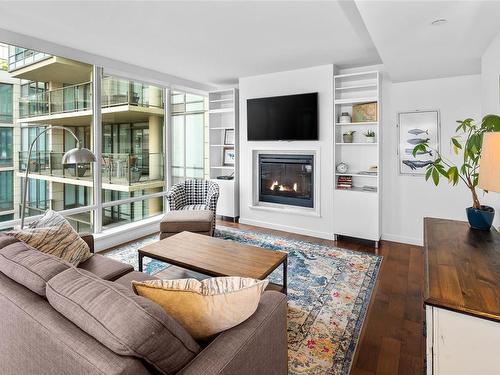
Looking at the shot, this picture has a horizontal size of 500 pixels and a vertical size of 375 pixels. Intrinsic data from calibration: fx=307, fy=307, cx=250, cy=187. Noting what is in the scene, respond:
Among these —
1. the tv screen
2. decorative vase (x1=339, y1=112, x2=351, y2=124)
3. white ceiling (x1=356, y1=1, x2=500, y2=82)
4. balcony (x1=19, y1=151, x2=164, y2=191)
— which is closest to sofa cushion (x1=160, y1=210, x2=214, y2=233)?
balcony (x1=19, y1=151, x2=164, y2=191)

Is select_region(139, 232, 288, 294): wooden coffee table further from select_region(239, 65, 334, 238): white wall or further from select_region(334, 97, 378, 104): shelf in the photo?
select_region(334, 97, 378, 104): shelf

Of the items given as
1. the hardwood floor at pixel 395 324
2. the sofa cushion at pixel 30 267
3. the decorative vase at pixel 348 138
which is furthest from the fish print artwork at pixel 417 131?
the sofa cushion at pixel 30 267

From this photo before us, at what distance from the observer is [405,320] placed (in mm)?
2387

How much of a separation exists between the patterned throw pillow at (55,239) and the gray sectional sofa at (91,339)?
444 mm

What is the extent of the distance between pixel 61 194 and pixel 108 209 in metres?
0.63

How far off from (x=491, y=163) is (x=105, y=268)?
2.38 m

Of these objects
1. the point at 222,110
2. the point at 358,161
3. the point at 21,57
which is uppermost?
the point at 21,57

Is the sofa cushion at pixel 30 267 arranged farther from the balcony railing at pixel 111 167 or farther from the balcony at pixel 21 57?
the balcony at pixel 21 57

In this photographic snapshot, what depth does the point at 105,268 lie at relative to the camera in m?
2.15

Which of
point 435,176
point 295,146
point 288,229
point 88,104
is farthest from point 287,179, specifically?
point 88,104

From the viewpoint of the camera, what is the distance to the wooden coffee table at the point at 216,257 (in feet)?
7.72

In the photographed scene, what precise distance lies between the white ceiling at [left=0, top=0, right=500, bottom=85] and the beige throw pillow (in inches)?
77.5

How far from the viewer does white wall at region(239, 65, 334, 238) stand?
432 centimetres

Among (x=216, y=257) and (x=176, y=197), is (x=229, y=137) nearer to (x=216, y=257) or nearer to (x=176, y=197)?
(x=176, y=197)
